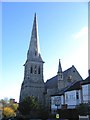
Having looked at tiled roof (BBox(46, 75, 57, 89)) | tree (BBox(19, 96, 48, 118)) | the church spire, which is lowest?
tree (BBox(19, 96, 48, 118))

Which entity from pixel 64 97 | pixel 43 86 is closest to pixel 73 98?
pixel 64 97

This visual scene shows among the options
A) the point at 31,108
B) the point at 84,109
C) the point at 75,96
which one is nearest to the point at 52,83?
the point at 31,108

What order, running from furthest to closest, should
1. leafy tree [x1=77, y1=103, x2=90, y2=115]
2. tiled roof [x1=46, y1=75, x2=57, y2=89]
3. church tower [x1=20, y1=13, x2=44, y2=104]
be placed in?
1. tiled roof [x1=46, y1=75, x2=57, y2=89]
2. church tower [x1=20, y1=13, x2=44, y2=104]
3. leafy tree [x1=77, y1=103, x2=90, y2=115]

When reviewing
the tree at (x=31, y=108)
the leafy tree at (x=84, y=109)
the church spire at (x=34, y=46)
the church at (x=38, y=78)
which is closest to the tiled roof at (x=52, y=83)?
the church at (x=38, y=78)

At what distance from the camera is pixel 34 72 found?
68.1 meters

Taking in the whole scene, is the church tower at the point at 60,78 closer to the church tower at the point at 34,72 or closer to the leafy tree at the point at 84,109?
the church tower at the point at 34,72

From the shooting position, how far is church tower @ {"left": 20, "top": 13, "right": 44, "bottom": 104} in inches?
2591

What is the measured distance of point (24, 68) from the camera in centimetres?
7106

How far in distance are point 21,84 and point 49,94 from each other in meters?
10.1

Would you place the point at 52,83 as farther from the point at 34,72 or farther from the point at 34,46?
the point at 34,46

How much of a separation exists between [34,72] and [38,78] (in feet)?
6.46

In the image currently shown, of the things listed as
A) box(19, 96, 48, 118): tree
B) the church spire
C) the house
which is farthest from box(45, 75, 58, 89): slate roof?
the house

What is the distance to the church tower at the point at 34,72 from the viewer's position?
65812mm

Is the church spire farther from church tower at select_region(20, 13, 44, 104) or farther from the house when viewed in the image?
the house
